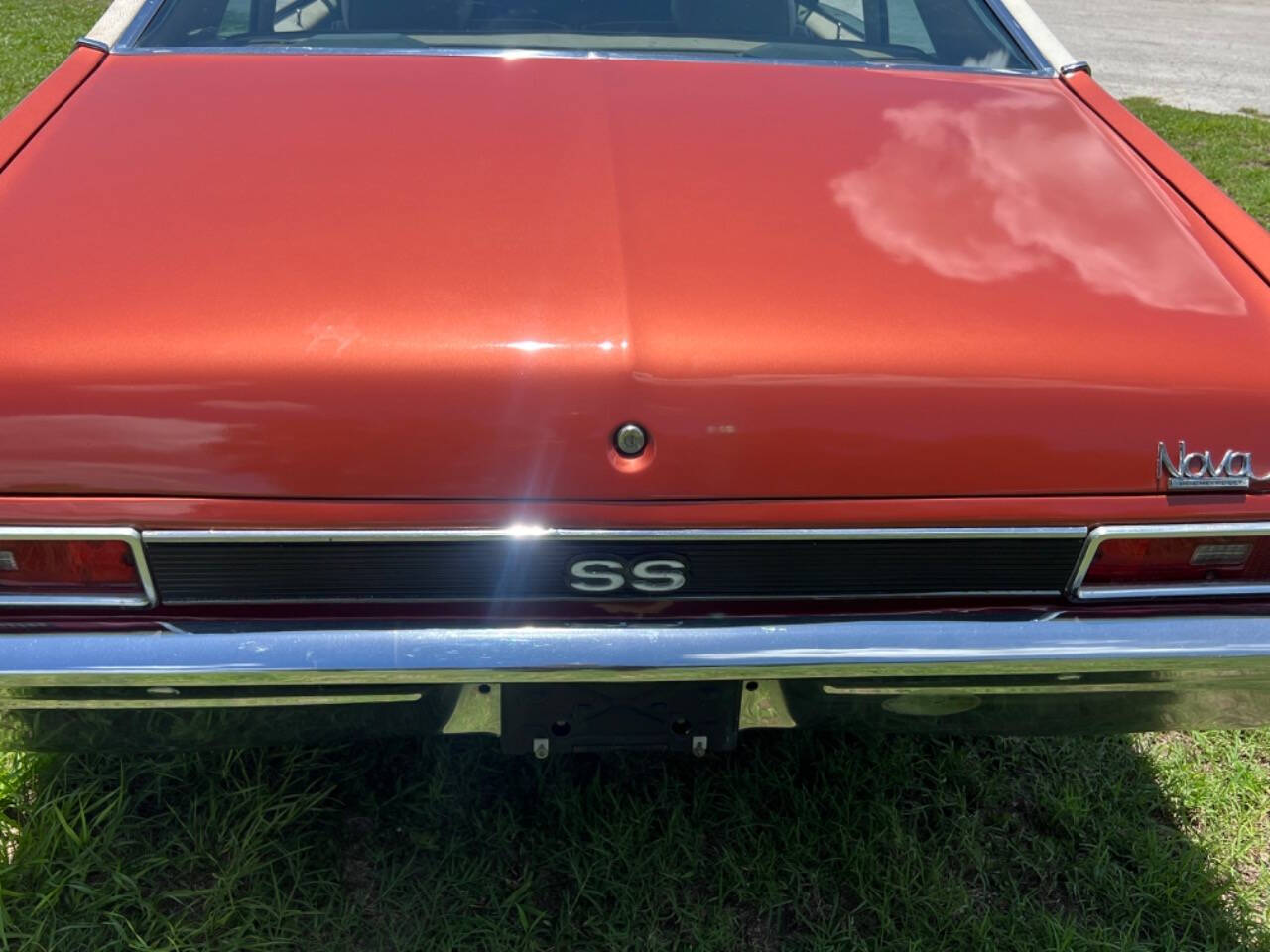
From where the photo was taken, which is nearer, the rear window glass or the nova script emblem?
the nova script emblem

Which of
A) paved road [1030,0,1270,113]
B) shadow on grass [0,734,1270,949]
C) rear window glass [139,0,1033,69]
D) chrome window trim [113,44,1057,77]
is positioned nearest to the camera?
shadow on grass [0,734,1270,949]

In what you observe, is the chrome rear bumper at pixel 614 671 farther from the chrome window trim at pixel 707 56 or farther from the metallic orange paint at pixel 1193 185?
the chrome window trim at pixel 707 56

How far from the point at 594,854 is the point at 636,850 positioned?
0.08 metres

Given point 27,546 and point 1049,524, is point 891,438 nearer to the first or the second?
point 1049,524

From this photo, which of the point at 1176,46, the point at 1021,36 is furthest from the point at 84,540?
the point at 1176,46

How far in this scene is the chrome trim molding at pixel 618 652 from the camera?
1.60 m

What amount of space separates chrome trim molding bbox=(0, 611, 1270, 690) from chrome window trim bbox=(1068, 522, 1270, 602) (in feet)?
0.14

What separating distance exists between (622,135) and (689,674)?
96cm

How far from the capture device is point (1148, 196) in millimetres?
1995

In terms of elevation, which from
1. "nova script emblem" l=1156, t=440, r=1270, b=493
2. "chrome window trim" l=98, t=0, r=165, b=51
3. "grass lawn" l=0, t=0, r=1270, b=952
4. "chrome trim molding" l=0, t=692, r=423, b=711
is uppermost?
"chrome window trim" l=98, t=0, r=165, b=51

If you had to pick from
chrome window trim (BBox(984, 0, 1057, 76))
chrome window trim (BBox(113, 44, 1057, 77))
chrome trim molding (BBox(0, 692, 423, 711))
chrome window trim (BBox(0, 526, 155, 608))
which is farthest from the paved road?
chrome window trim (BBox(0, 526, 155, 608))

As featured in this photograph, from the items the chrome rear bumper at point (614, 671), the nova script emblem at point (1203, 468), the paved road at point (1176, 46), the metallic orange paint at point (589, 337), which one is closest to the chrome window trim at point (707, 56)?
the metallic orange paint at point (589, 337)

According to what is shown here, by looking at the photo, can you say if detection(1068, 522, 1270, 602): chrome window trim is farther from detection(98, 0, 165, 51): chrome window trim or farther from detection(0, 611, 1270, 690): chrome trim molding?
detection(98, 0, 165, 51): chrome window trim

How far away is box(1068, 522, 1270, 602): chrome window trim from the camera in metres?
1.64
